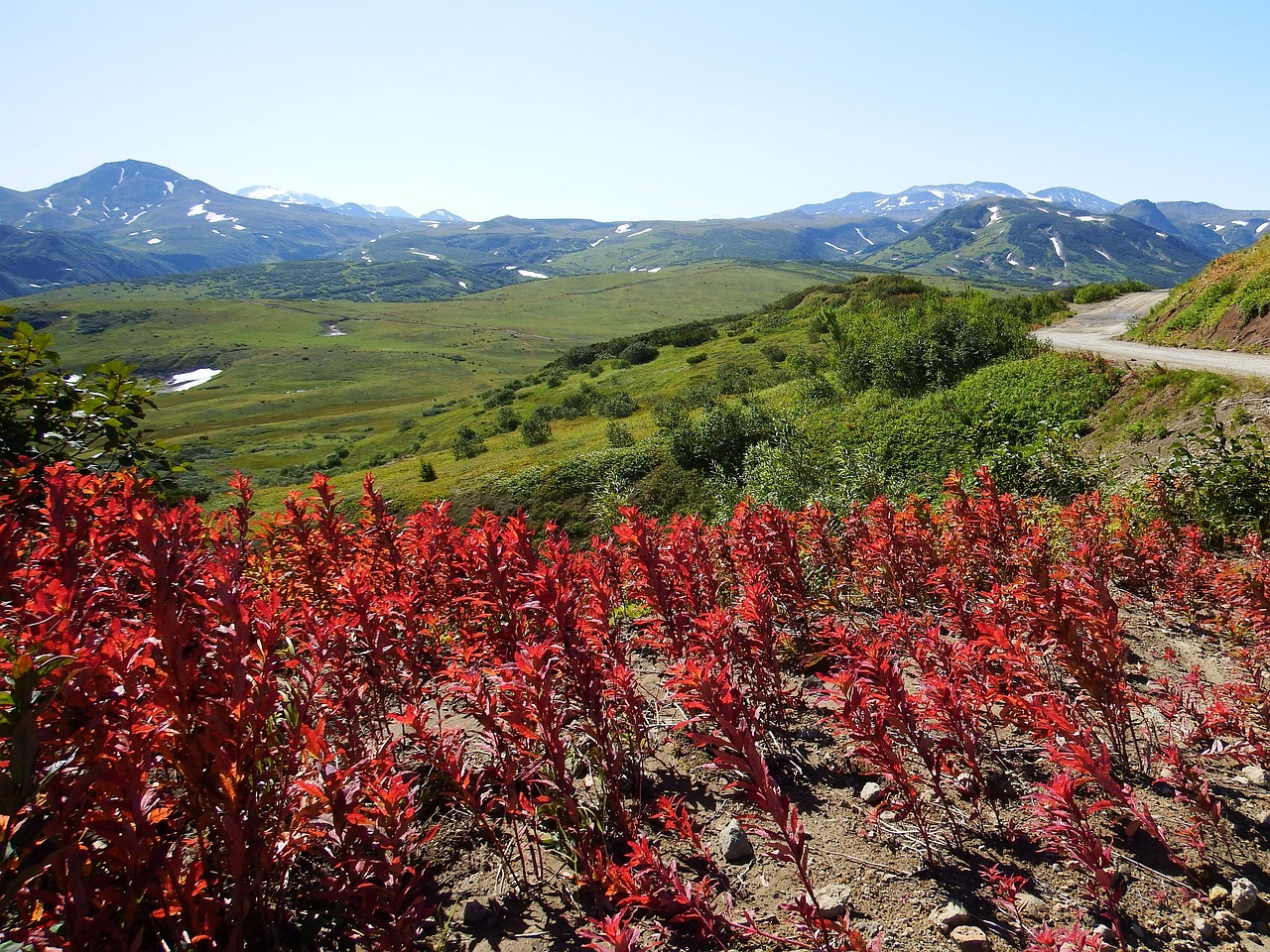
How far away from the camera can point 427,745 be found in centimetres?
325

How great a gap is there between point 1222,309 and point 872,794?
999 inches

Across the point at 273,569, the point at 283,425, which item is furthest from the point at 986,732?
the point at 283,425

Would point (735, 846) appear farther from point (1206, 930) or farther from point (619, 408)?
point (619, 408)

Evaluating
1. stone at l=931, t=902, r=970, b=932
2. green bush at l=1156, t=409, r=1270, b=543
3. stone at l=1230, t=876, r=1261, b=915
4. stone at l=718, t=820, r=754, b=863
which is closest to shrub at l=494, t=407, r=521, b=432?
green bush at l=1156, t=409, r=1270, b=543

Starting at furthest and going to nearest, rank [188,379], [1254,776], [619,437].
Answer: [188,379] → [619,437] → [1254,776]

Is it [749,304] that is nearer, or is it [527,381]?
[527,381]

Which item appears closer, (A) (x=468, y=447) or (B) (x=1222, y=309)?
(B) (x=1222, y=309)

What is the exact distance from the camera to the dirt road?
612 inches

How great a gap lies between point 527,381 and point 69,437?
54.6 m

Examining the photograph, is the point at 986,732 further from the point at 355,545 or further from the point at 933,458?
the point at 933,458

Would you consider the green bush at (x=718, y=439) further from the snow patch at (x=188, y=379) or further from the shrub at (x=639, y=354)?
the snow patch at (x=188, y=379)

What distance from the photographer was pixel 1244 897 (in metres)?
2.67

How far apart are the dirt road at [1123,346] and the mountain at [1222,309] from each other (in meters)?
0.77

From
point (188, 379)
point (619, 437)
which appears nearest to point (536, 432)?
point (619, 437)
